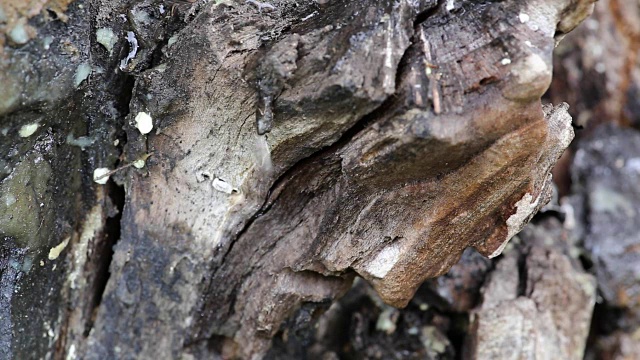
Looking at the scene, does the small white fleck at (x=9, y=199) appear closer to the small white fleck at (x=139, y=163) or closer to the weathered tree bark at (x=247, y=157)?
the weathered tree bark at (x=247, y=157)

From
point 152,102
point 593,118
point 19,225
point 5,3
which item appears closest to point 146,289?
point 19,225

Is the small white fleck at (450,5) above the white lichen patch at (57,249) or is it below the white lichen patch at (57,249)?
above

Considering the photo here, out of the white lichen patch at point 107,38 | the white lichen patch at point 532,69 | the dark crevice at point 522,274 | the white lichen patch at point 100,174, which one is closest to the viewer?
the white lichen patch at point 532,69

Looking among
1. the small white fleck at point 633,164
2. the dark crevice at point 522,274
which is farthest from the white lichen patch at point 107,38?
the small white fleck at point 633,164

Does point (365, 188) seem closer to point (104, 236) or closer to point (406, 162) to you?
point (406, 162)

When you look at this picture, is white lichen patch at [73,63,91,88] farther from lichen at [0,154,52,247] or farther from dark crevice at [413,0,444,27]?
dark crevice at [413,0,444,27]

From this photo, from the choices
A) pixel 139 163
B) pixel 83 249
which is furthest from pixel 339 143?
pixel 83 249
